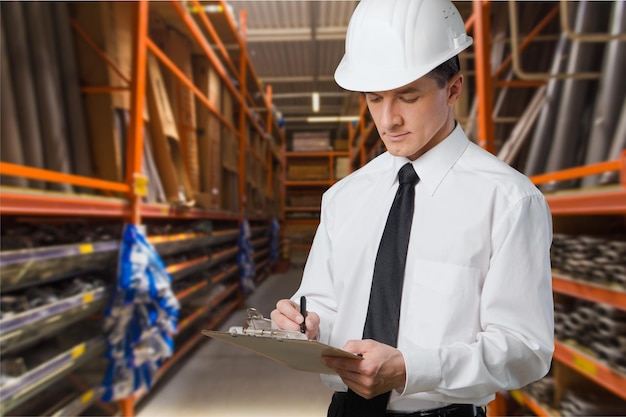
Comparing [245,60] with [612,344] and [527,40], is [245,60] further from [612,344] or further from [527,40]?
[612,344]

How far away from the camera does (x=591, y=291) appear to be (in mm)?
1606

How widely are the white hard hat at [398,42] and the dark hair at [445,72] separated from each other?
2 centimetres

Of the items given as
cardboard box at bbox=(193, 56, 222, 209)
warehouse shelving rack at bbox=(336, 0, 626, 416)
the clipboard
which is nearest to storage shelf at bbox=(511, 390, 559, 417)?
warehouse shelving rack at bbox=(336, 0, 626, 416)

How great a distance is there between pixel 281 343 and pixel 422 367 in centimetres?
18

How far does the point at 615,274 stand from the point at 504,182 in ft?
4.29

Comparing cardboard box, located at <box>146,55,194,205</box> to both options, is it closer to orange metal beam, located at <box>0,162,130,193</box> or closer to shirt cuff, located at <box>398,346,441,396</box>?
orange metal beam, located at <box>0,162,130,193</box>

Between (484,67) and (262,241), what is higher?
(484,67)

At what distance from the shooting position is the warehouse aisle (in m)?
2.10

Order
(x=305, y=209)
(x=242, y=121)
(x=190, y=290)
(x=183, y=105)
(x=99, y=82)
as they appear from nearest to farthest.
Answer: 1. (x=305, y=209)
2. (x=99, y=82)
3. (x=190, y=290)
4. (x=183, y=105)
5. (x=242, y=121)

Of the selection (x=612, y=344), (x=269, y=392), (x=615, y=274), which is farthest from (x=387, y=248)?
(x=269, y=392)

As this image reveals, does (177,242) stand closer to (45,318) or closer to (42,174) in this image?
(45,318)

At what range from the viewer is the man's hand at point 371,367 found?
20.2 inches

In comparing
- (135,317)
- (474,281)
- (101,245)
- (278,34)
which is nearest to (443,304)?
(474,281)

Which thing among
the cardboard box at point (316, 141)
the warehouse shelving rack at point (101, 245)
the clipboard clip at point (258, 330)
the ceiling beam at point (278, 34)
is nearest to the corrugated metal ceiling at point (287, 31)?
the ceiling beam at point (278, 34)
